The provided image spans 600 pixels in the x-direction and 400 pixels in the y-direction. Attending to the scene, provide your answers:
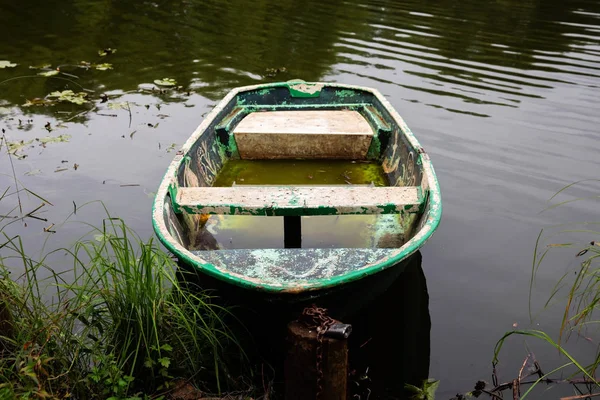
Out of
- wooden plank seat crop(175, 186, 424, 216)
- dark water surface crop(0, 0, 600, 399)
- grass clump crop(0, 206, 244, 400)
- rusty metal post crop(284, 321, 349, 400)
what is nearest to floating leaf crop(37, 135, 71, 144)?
dark water surface crop(0, 0, 600, 399)

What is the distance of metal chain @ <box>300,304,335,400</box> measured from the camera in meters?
2.19

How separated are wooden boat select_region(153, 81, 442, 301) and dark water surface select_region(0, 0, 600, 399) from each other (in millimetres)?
724

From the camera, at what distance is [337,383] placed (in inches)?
90.0

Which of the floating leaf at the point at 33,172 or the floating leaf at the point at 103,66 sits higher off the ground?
the floating leaf at the point at 103,66

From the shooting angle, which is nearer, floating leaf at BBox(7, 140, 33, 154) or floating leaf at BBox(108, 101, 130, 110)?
floating leaf at BBox(7, 140, 33, 154)

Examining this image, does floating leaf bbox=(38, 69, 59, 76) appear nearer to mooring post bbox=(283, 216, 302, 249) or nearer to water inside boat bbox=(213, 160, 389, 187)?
water inside boat bbox=(213, 160, 389, 187)

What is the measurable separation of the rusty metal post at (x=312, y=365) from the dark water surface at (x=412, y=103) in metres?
1.20

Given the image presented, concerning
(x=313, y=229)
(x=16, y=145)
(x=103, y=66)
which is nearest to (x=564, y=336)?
(x=313, y=229)

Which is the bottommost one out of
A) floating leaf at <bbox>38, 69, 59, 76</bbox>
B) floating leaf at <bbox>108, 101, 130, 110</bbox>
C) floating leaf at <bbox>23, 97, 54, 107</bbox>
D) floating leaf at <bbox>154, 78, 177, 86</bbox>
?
floating leaf at <bbox>108, 101, 130, 110</bbox>

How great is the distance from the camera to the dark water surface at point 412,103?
414 cm

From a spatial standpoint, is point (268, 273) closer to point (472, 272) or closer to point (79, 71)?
point (472, 272)

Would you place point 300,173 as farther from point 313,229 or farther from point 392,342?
point 392,342

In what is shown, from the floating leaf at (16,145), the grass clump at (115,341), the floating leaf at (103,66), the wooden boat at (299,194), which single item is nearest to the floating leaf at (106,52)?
the floating leaf at (103,66)

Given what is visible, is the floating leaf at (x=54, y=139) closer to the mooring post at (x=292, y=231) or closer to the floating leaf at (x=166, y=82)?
the floating leaf at (x=166, y=82)
